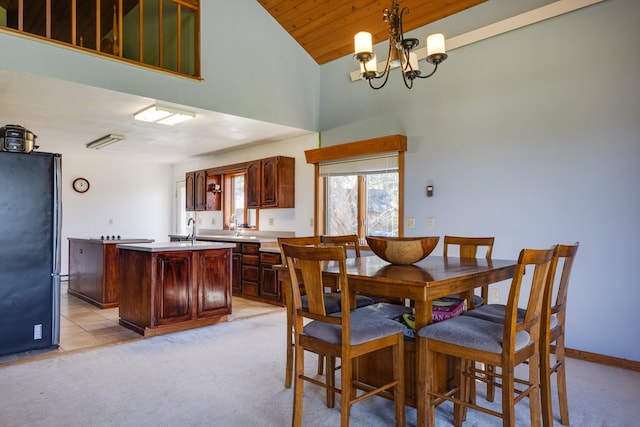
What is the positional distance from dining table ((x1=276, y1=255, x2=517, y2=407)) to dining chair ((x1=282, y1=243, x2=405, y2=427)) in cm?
14

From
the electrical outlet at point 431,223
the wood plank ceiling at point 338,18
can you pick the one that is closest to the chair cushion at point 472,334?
the electrical outlet at point 431,223

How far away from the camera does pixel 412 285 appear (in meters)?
1.92

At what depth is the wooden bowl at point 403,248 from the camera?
250 cm

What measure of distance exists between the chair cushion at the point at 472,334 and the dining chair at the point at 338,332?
208 millimetres

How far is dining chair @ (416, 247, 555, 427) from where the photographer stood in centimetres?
181

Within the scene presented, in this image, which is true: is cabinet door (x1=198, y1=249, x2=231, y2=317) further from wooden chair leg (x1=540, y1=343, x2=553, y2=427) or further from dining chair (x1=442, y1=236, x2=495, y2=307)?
wooden chair leg (x1=540, y1=343, x2=553, y2=427)

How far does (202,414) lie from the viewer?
7.87 ft

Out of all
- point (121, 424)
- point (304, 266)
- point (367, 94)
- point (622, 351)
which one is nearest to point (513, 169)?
point (622, 351)

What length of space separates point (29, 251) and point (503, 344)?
3.55m

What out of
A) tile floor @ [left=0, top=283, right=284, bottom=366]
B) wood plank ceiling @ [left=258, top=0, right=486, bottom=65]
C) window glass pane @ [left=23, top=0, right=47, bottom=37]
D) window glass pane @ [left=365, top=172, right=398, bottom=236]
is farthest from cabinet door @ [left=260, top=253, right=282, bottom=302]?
window glass pane @ [left=23, top=0, right=47, bottom=37]

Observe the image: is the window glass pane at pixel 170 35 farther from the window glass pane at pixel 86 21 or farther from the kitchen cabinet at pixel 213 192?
the kitchen cabinet at pixel 213 192

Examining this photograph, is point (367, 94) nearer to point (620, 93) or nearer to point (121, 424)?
point (620, 93)

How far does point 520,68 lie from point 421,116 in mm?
1057

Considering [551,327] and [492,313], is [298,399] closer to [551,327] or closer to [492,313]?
[492,313]
